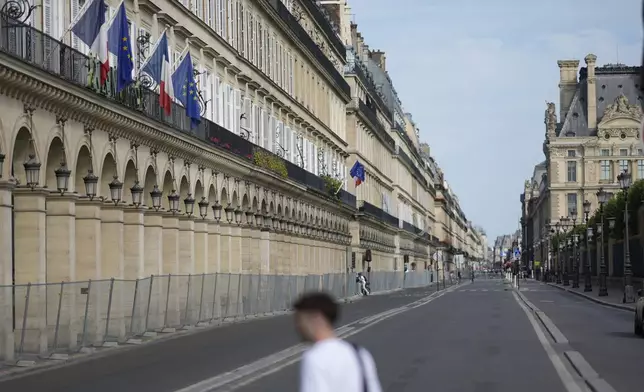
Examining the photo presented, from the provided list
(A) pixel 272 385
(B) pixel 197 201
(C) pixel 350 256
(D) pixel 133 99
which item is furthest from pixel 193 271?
(C) pixel 350 256

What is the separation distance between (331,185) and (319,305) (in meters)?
76.2

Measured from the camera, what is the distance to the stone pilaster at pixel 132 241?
129ft

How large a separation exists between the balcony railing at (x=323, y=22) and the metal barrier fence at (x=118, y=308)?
29542mm

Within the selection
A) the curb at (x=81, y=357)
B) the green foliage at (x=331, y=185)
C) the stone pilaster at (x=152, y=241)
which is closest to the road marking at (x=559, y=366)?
the curb at (x=81, y=357)

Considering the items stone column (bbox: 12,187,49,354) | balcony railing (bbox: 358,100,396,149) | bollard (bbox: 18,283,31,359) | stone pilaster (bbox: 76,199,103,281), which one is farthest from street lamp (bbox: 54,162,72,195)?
balcony railing (bbox: 358,100,396,149)

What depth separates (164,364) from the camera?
2623cm

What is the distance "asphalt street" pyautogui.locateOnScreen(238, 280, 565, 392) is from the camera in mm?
21109

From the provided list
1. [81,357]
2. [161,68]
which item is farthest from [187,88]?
[81,357]

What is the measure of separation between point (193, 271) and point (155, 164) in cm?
691

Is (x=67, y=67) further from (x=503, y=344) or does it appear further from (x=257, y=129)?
(x=257, y=129)

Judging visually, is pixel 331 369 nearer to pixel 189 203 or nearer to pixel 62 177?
pixel 62 177

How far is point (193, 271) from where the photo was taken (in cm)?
4806

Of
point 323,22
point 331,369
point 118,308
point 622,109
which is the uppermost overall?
point 622,109

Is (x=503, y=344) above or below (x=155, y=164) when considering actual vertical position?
below
